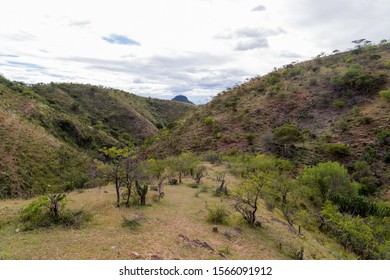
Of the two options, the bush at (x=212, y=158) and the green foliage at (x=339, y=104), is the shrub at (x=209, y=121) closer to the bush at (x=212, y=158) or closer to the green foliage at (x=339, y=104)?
the bush at (x=212, y=158)

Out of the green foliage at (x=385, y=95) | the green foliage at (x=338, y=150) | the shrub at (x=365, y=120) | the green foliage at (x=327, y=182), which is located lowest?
the green foliage at (x=327, y=182)

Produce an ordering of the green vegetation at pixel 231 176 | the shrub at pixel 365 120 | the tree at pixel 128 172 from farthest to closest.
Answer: the shrub at pixel 365 120, the tree at pixel 128 172, the green vegetation at pixel 231 176

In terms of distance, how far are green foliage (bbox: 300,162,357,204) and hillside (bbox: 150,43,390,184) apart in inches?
334

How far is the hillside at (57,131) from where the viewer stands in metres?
31.0

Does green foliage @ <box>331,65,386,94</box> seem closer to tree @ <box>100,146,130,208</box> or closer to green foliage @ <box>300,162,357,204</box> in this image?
green foliage @ <box>300,162,357,204</box>

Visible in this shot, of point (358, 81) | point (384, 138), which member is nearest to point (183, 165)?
point (384, 138)

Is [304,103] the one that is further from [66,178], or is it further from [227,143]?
[66,178]

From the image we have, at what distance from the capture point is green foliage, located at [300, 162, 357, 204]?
86.0 ft

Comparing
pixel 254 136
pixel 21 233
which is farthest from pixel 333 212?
pixel 254 136

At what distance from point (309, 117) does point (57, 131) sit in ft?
161

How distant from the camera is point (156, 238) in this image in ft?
40.0

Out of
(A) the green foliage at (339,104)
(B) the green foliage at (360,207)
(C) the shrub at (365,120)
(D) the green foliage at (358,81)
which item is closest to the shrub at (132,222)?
(B) the green foliage at (360,207)

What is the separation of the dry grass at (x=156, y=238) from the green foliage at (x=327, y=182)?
943 centimetres
